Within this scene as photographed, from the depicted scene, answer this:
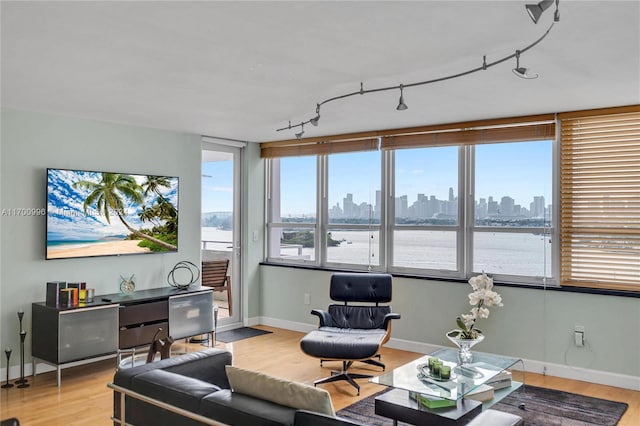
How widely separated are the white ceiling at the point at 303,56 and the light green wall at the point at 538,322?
1766 millimetres

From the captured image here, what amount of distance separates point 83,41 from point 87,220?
2.57 m

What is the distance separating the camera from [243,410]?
6.97 ft

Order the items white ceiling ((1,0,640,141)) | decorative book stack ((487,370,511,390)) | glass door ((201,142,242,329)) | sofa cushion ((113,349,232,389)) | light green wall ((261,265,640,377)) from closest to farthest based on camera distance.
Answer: white ceiling ((1,0,640,141)), sofa cushion ((113,349,232,389)), decorative book stack ((487,370,511,390)), light green wall ((261,265,640,377)), glass door ((201,142,242,329))

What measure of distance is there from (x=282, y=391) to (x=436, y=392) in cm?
148

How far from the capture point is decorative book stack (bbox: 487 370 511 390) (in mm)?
3650

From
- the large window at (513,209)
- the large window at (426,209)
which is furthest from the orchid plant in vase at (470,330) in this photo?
the large window at (426,209)

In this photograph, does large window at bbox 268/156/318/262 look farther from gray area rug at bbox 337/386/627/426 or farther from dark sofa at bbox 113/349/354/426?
dark sofa at bbox 113/349/354/426

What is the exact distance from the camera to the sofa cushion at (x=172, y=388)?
233cm

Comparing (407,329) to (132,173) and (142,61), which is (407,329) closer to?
(132,173)

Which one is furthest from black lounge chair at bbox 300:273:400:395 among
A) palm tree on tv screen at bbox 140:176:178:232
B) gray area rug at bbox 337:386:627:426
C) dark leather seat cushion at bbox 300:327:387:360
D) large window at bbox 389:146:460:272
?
palm tree on tv screen at bbox 140:176:178:232

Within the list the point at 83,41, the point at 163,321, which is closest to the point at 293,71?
the point at 83,41

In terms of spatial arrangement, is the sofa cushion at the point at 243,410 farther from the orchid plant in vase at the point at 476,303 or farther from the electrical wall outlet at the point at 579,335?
the electrical wall outlet at the point at 579,335

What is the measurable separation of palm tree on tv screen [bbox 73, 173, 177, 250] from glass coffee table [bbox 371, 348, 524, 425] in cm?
322

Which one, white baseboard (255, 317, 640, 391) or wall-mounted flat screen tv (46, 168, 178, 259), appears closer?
white baseboard (255, 317, 640, 391)
